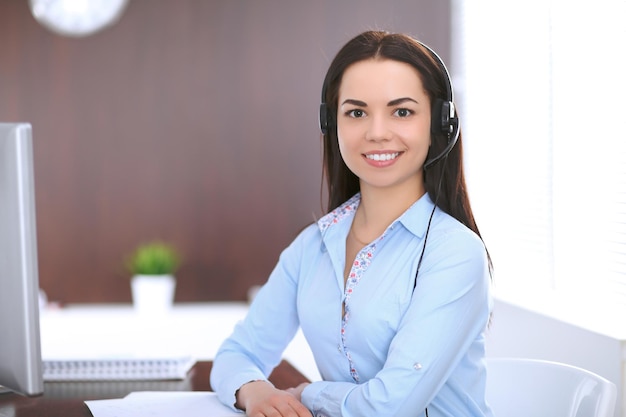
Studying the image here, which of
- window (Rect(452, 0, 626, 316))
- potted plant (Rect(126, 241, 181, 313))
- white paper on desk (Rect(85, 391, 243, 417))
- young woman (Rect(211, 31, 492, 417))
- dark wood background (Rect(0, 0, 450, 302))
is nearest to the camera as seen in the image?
young woman (Rect(211, 31, 492, 417))

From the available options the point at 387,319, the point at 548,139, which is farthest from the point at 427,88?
the point at 548,139

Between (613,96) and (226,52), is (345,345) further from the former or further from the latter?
(226,52)

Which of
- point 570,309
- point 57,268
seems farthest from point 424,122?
point 57,268

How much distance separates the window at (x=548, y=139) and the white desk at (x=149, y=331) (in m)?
1.02

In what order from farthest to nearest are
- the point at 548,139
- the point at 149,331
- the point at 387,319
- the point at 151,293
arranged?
the point at 151,293 → the point at 149,331 → the point at 548,139 → the point at 387,319

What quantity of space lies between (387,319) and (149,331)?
2.50m

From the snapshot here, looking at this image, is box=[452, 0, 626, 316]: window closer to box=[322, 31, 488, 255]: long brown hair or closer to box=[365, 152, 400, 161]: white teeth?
box=[322, 31, 488, 255]: long brown hair

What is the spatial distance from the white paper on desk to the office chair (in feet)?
1.91

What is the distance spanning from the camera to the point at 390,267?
5.27ft

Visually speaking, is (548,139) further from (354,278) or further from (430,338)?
(430,338)

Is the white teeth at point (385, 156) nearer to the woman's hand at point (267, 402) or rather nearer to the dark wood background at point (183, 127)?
the woman's hand at point (267, 402)

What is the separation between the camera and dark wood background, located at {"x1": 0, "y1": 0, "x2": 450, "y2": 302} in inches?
170

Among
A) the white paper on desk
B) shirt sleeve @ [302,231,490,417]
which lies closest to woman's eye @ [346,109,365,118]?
shirt sleeve @ [302,231,490,417]

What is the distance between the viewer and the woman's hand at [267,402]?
5.13 feet
